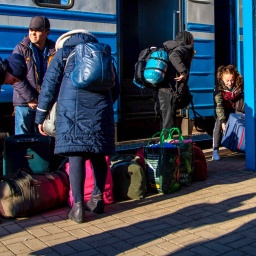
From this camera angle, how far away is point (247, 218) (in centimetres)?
434

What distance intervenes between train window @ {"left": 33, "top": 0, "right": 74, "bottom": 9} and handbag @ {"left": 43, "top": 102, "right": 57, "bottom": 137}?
1963mm

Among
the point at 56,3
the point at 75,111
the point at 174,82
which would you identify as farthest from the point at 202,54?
the point at 75,111

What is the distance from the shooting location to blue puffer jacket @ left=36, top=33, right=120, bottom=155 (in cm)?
396

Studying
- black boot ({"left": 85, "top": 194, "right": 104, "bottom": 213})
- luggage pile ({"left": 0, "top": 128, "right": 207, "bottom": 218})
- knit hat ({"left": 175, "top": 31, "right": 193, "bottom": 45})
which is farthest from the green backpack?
knit hat ({"left": 175, "top": 31, "right": 193, "bottom": 45})

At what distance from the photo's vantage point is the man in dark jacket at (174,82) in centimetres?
591

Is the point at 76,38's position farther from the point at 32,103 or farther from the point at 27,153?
the point at 27,153

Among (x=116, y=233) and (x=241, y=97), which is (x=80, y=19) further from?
(x=116, y=233)

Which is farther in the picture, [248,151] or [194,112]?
[194,112]

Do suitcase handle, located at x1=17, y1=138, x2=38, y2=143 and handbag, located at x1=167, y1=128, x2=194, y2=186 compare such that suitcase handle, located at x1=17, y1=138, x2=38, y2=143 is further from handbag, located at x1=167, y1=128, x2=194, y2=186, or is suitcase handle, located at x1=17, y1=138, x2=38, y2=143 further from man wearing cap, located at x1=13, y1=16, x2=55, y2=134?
handbag, located at x1=167, y1=128, x2=194, y2=186

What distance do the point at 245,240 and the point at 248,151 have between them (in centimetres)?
241

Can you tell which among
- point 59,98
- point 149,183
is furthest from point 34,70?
point 149,183

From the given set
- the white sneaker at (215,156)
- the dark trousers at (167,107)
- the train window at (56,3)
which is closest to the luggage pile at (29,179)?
the dark trousers at (167,107)

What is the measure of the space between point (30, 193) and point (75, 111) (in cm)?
83

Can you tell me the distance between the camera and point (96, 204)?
4344mm
